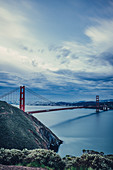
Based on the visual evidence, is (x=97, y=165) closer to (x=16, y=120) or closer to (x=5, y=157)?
(x=5, y=157)

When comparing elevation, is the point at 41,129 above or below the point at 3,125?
below

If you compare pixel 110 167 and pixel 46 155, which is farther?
pixel 46 155

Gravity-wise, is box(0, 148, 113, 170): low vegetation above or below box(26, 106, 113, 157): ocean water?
above

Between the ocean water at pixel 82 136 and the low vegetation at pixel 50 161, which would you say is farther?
the ocean water at pixel 82 136

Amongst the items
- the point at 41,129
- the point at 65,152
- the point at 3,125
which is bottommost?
the point at 65,152

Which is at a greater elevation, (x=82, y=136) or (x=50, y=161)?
(x=50, y=161)

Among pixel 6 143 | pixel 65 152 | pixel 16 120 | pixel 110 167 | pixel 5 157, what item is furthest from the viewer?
pixel 65 152

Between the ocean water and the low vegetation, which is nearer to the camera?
the low vegetation

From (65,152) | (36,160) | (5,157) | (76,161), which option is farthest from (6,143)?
(65,152)

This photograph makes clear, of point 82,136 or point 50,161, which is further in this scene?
point 82,136

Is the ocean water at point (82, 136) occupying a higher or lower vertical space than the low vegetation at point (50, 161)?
lower

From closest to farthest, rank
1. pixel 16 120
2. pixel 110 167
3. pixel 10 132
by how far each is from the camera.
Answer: pixel 110 167, pixel 10 132, pixel 16 120
